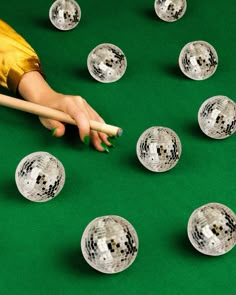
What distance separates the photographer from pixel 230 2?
1.78 m

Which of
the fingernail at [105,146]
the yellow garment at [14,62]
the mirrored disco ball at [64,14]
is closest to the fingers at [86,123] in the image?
the fingernail at [105,146]

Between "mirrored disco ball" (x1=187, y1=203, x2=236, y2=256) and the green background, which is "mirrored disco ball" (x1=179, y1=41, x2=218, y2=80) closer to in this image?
the green background

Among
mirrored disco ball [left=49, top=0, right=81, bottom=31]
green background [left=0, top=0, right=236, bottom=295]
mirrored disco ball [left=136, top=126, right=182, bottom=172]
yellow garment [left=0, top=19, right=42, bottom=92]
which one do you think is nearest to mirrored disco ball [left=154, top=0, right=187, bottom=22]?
green background [left=0, top=0, right=236, bottom=295]

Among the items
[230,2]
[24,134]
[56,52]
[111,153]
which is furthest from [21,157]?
[230,2]

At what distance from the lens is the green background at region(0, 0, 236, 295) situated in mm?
1038

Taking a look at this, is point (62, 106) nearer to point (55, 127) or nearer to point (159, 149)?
point (55, 127)

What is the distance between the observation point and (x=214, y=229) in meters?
1.04

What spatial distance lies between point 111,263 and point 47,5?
42.2 inches

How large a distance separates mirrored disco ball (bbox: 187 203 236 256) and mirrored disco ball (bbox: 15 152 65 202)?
0.31m

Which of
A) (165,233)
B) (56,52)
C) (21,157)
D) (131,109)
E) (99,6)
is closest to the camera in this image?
(165,233)

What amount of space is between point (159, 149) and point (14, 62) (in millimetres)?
489

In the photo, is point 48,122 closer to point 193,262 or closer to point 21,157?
point 21,157

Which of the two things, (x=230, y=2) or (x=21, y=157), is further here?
(x=230, y=2)

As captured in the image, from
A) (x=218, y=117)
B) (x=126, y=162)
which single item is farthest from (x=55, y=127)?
(x=218, y=117)
